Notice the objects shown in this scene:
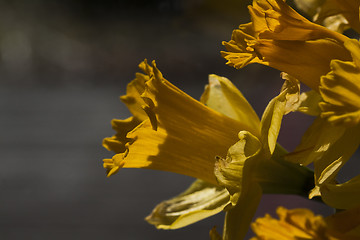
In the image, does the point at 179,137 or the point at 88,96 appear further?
the point at 88,96

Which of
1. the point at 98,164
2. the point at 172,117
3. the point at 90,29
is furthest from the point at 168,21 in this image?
the point at 172,117

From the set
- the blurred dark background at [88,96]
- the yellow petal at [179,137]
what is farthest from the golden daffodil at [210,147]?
the blurred dark background at [88,96]

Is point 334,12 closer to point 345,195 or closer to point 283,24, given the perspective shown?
point 283,24

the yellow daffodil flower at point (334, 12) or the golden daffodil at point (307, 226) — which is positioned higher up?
the yellow daffodil flower at point (334, 12)

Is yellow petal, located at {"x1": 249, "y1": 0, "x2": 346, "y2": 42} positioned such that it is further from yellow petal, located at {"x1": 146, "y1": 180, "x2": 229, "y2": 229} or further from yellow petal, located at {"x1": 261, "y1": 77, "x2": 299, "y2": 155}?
yellow petal, located at {"x1": 146, "y1": 180, "x2": 229, "y2": 229}

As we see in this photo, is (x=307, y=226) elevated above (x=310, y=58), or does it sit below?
below

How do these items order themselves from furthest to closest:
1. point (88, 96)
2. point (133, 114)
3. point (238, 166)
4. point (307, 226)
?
point (88, 96), point (133, 114), point (238, 166), point (307, 226)

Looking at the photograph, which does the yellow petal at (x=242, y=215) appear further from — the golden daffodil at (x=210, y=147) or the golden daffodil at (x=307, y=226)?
the golden daffodil at (x=307, y=226)

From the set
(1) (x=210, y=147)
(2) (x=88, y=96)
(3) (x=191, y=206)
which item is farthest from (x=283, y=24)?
(2) (x=88, y=96)
